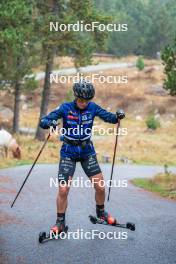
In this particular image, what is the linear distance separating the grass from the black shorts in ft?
17.8

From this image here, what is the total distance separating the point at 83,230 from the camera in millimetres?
7352

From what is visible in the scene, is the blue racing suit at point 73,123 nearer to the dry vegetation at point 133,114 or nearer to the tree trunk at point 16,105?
the dry vegetation at point 133,114

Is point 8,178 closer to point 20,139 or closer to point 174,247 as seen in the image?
point 174,247

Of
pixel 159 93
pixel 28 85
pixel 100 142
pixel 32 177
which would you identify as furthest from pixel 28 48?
pixel 159 93

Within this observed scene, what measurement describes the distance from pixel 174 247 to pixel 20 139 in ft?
70.7

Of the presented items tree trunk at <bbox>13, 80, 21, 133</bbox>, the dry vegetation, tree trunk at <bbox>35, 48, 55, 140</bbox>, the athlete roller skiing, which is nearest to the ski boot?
the athlete roller skiing

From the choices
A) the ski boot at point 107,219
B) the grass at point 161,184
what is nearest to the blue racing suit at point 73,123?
the ski boot at point 107,219

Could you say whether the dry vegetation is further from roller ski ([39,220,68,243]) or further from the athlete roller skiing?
roller ski ([39,220,68,243])

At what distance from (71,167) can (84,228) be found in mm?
1034

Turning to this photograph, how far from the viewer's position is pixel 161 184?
15.1 metres

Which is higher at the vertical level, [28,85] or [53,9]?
[53,9]

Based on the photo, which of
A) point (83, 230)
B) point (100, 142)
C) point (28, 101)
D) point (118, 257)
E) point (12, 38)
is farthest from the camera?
point (28, 101)

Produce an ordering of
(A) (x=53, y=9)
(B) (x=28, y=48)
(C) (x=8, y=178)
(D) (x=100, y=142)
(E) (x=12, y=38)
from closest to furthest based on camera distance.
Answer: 1. (C) (x=8, y=178)
2. (E) (x=12, y=38)
3. (A) (x=53, y=9)
4. (B) (x=28, y=48)
5. (D) (x=100, y=142)

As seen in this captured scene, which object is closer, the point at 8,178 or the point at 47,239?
the point at 47,239
